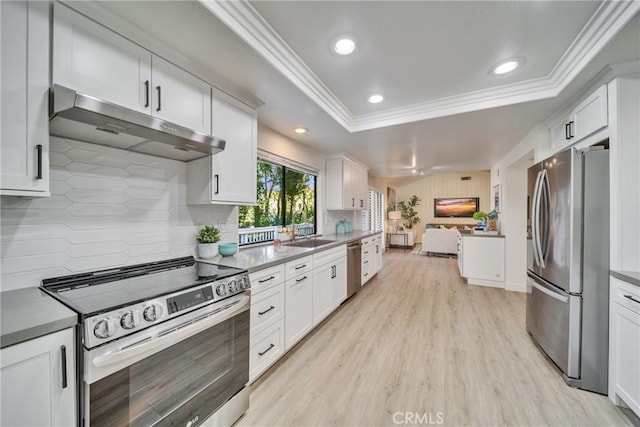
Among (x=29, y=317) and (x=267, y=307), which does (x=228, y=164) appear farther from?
(x=29, y=317)

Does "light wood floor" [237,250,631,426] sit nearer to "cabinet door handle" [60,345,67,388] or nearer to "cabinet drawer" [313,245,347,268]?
"cabinet drawer" [313,245,347,268]

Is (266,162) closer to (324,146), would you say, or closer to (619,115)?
(324,146)

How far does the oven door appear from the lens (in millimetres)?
982

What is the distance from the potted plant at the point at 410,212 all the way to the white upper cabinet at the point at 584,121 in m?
7.90

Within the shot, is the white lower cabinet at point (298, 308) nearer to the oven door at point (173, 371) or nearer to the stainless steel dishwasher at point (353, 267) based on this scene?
the oven door at point (173, 371)

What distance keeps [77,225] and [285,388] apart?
175cm

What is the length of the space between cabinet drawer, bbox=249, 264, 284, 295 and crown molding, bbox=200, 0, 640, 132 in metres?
1.50

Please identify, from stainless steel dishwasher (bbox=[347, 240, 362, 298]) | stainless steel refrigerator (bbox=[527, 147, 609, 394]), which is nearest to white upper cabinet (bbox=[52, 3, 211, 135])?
stainless steel dishwasher (bbox=[347, 240, 362, 298])

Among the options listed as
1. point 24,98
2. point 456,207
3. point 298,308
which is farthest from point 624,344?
point 456,207

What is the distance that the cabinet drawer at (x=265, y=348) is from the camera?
5.81 ft

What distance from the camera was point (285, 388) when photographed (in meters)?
1.83

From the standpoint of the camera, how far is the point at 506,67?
196 cm

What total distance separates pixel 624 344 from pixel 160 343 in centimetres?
275

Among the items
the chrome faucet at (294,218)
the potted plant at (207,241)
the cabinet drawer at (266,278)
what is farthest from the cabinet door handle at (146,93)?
the chrome faucet at (294,218)
